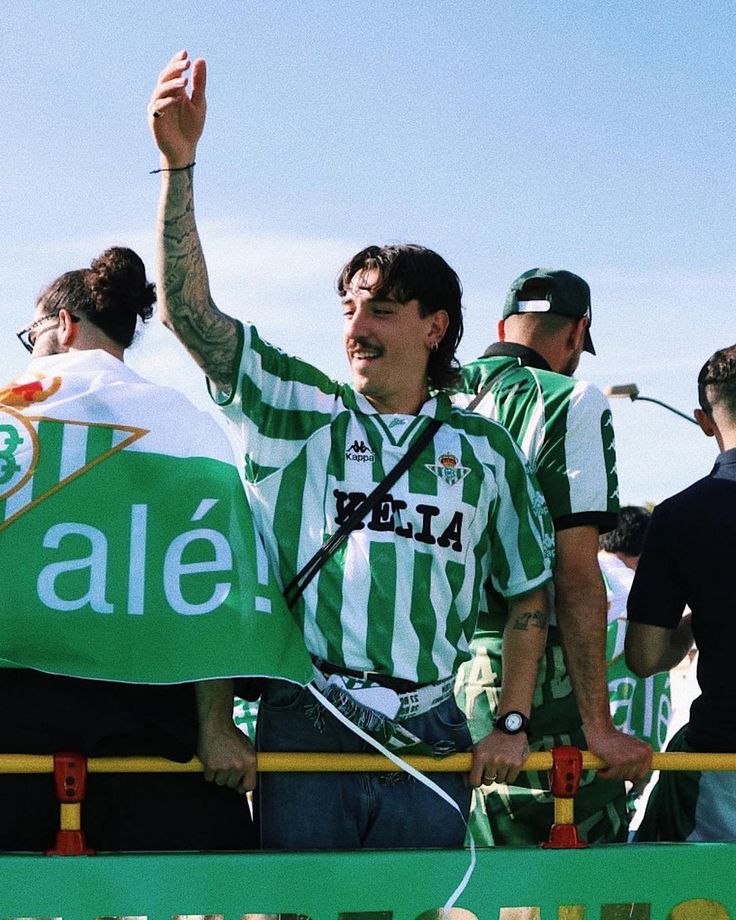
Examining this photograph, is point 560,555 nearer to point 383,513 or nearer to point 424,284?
point 383,513

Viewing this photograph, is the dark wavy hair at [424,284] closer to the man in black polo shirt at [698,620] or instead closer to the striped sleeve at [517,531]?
the striped sleeve at [517,531]

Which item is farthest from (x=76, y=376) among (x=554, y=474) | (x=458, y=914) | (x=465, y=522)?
(x=458, y=914)

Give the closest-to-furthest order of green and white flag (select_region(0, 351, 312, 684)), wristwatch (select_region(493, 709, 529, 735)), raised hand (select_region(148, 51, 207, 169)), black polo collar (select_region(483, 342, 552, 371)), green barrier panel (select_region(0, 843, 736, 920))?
green barrier panel (select_region(0, 843, 736, 920)) < green and white flag (select_region(0, 351, 312, 684)) < raised hand (select_region(148, 51, 207, 169)) < wristwatch (select_region(493, 709, 529, 735)) < black polo collar (select_region(483, 342, 552, 371))

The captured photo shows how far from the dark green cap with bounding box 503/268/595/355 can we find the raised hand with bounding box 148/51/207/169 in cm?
145

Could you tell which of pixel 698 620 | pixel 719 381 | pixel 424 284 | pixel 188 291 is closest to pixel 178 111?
pixel 188 291

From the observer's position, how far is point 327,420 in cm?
354

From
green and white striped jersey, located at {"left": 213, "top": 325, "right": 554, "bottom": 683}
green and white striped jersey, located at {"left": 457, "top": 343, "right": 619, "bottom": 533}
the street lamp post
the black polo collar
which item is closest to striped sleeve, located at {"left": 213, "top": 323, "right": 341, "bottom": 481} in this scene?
green and white striped jersey, located at {"left": 213, "top": 325, "right": 554, "bottom": 683}

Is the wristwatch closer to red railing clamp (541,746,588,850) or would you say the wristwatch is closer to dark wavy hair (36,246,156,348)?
red railing clamp (541,746,588,850)

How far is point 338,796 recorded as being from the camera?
3314mm

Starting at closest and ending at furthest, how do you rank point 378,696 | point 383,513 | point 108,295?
point 378,696 < point 383,513 < point 108,295

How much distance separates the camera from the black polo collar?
432 centimetres

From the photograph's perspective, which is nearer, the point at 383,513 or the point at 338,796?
the point at 338,796

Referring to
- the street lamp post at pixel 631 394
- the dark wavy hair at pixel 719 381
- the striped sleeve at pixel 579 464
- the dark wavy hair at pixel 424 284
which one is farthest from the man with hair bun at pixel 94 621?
the street lamp post at pixel 631 394

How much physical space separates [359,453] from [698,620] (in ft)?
3.68
